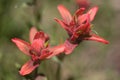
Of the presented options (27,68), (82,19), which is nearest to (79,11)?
(82,19)

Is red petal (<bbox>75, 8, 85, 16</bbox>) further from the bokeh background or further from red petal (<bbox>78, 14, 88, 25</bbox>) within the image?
the bokeh background

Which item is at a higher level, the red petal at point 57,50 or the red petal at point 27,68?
the red petal at point 57,50

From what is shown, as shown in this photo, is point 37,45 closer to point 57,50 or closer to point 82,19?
point 57,50

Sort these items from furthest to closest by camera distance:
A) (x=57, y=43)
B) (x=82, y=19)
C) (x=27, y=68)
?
(x=57, y=43) → (x=82, y=19) → (x=27, y=68)

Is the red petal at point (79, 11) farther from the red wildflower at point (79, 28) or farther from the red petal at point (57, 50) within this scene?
the red petal at point (57, 50)

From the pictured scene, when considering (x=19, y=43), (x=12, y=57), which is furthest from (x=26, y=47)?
(x=12, y=57)

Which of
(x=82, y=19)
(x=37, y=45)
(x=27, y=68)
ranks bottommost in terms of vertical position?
(x=27, y=68)

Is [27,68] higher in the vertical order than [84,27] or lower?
lower

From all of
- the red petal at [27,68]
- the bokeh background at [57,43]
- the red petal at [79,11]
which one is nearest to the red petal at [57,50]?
the red petal at [27,68]
